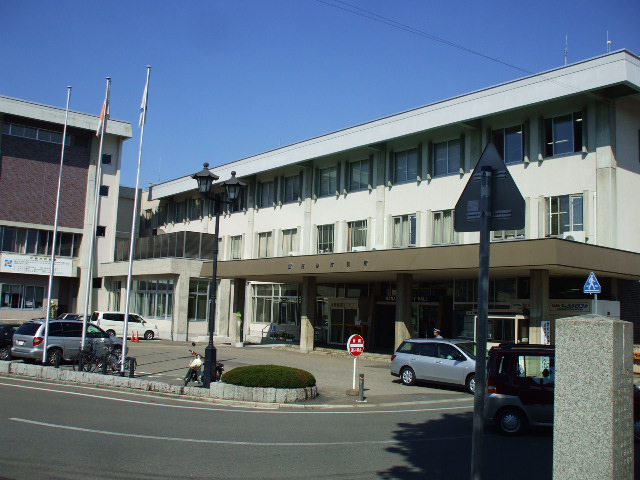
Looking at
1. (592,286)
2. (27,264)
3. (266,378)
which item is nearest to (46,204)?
(27,264)

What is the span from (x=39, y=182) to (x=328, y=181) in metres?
25.8

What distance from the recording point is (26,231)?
5053cm

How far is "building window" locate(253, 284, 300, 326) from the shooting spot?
4256 cm

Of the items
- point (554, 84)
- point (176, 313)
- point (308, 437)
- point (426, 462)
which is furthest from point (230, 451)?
point (176, 313)

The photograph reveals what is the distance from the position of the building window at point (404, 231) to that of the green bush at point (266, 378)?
51.3 ft

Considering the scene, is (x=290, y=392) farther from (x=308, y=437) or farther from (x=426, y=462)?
(x=426, y=462)

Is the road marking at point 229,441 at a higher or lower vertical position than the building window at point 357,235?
lower

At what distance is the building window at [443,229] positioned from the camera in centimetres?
3050

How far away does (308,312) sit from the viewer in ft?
117

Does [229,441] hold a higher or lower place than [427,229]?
lower

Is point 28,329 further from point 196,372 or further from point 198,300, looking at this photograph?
point 198,300

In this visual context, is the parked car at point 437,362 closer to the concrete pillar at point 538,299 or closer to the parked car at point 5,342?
the concrete pillar at point 538,299

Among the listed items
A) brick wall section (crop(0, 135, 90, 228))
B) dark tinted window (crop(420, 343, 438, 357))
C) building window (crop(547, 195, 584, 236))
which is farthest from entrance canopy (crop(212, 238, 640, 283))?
brick wall section (crop(0, 135, 90, 228))

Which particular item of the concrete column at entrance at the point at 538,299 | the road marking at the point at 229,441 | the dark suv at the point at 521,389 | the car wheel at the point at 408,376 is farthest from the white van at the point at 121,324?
the dark suv at the point at 521,389
